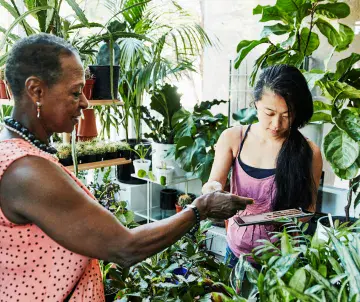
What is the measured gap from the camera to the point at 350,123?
193 centimetres

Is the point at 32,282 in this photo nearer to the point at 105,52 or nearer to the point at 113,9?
the point at 105,52

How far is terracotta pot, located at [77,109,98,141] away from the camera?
107 inches

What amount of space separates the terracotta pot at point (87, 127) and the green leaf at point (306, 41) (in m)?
1.41

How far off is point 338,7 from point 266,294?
1904mm

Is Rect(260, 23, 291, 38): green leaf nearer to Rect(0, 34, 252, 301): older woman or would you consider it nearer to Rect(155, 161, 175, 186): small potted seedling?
Rect(155, 161, 175, 186): small potted seedling

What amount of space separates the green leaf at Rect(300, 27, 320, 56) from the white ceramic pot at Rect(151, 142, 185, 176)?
1.28 metres

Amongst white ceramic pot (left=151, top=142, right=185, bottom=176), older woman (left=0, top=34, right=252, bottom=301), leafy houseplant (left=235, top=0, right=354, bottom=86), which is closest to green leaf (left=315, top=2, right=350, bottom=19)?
leafy houseplant (left=235, top=0, right=354, bottom=86)

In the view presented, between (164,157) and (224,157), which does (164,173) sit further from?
(224,157)

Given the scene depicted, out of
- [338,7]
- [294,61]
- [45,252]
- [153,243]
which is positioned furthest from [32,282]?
[338,7]

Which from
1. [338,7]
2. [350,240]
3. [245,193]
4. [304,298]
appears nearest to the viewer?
[304,298]

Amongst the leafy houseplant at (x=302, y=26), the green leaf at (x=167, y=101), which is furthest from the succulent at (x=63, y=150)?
the leafy houseplant at (x=302, y=26)

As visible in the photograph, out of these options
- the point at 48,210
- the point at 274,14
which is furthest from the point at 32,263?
the point at 274,14

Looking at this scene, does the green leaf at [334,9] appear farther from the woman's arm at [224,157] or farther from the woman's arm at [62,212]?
the woman's arm at [62,212]

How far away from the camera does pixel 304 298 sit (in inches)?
29.1
